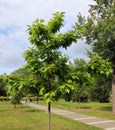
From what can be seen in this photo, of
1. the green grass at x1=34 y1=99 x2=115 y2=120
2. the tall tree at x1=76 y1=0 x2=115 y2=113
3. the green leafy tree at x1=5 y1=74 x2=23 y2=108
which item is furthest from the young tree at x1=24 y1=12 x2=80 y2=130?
Result: the tall tree at x1=76 y1=0 x2=115 y2=113

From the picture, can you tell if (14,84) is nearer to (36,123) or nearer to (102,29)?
(36,123)

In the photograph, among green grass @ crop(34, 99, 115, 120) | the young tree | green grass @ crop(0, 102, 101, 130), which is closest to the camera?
the young tree

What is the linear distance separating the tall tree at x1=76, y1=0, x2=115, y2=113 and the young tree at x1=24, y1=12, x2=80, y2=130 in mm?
14835

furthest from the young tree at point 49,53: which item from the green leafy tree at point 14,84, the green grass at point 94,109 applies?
the green grass at point 94,109

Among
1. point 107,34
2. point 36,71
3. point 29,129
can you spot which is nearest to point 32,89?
point 36,71

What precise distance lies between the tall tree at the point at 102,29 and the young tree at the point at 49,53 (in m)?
14.8

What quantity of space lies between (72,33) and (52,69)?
1.39 m

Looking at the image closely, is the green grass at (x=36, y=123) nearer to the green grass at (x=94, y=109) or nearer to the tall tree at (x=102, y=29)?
the green grass at (x=94, y=109)

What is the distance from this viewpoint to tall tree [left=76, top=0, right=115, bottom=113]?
81.0ft

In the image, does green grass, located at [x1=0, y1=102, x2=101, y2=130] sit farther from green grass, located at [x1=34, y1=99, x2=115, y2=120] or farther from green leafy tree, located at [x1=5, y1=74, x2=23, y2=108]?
green leafy tree, located at [x1=5, y1=74, x2=23, y2=108]

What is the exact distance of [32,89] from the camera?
31.1ft

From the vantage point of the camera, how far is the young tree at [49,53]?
362 inches

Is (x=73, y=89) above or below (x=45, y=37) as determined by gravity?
below

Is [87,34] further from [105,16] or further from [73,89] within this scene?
[73,89]
